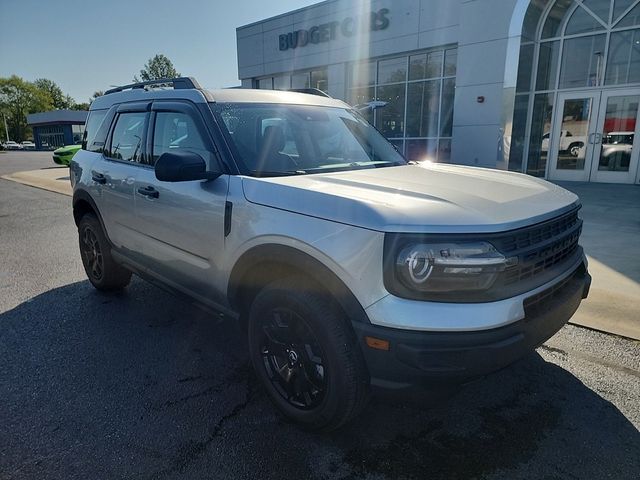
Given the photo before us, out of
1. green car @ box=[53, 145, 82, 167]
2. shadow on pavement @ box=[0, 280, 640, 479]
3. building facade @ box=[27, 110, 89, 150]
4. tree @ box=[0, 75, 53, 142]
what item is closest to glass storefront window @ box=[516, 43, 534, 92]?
shadow on pavement @ box=[0, 280, 640, 479]

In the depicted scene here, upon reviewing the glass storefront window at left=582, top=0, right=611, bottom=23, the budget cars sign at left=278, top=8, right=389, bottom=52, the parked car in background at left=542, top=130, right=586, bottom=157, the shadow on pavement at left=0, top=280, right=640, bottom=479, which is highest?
the budget cars sign at left=278, top=8, right=389, bottom=52

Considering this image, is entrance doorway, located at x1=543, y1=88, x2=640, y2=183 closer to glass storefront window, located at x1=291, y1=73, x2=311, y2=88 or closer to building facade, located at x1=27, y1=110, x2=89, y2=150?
glass storefront window, located at x1=291, y1=73, x2=311, y2=88

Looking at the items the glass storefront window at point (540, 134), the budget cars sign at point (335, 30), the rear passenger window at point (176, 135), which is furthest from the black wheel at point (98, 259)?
the budget cars sign at point (335, 30)

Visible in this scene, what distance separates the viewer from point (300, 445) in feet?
7.79

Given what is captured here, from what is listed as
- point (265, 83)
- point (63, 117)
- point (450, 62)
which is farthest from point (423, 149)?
point (63, 117)

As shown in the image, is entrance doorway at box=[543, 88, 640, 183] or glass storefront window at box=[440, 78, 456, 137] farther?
glass storefront window at box=[440, 78, 456, 137]

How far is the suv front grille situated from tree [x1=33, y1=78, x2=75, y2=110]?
5316 inches

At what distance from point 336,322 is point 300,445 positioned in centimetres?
75

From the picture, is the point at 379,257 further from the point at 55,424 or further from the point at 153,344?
the point at 153,344

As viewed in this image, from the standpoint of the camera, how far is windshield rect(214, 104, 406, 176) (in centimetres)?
291

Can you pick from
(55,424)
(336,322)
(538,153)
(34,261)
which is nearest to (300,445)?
(336,322)

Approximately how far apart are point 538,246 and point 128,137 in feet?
11.1

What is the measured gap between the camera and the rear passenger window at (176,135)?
120 inches

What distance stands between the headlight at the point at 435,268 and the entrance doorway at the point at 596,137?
41.1ft
